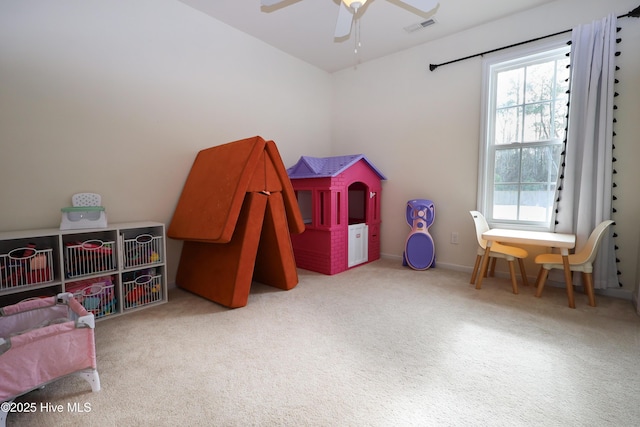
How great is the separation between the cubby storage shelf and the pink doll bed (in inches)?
15.8

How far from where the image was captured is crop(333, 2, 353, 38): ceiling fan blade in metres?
2.07

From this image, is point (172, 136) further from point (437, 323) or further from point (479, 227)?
point (479, 227)

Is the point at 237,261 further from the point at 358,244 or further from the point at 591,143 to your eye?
the point at 591,143

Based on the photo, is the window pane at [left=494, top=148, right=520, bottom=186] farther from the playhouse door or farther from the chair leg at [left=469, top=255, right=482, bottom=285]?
the playhouse door

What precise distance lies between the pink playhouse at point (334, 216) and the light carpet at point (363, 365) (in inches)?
33.1

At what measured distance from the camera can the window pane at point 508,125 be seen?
9.62 ft

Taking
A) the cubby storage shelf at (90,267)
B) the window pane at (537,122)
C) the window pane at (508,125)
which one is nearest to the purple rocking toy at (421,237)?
the window pane at (508,125)

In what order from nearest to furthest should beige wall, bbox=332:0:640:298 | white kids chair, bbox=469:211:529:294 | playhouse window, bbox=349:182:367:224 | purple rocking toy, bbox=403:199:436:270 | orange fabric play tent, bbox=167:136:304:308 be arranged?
orange fabric play tent, bbox=167:136:304:308, beige wall, bbox=332:0:640:298, white kids chair, bbox=469:211:529:294, purple rocking toy, bbox=403:199:436:270, playhouse window, bbox=349:182:367:224

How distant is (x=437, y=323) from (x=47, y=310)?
7.74 ft

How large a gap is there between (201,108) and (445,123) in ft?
8.64

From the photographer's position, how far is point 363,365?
1514mm

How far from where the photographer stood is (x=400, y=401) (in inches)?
49.4

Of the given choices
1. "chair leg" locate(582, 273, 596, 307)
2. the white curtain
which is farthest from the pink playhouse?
"chair leg" locate(582, 273, 596, 307)

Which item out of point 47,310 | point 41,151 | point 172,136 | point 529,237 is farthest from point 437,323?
point 41,151
